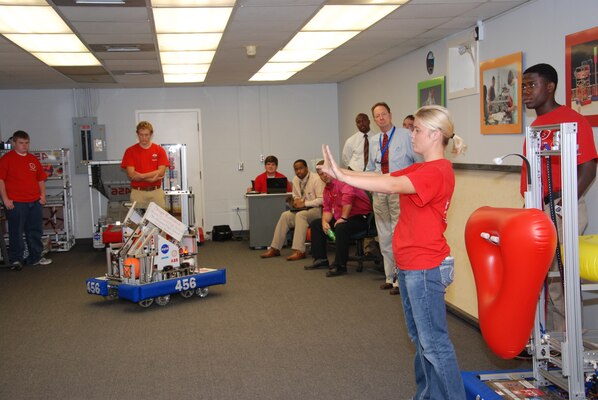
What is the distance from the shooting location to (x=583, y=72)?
439cm

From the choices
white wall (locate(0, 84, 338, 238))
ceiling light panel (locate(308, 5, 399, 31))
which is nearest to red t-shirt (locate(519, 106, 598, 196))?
ceiling light panel (locate(308, 5, 399, 31))

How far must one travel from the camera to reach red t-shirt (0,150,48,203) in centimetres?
882

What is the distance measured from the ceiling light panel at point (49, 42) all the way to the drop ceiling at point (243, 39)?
12 cm

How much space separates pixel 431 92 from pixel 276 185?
12.0 feet

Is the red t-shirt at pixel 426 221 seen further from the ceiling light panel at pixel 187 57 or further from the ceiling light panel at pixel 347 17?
the ceiling light panel at pixel 187 57

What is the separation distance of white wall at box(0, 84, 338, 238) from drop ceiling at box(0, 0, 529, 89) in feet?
2.44

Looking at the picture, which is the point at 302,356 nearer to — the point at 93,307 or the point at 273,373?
the point at 273,373

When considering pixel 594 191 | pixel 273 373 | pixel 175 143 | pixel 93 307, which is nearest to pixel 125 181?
pixel 175 143


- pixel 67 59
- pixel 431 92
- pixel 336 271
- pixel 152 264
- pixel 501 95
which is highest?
pixel 67 59

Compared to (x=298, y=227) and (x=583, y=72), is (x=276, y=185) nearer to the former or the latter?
(x=298, y=227)

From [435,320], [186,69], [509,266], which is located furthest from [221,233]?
[509,266]

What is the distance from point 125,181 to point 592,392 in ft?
28.1

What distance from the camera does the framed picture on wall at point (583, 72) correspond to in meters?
4.28

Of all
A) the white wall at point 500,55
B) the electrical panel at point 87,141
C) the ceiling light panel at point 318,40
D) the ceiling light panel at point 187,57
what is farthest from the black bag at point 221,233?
the ceiling light panel at point 318,40
